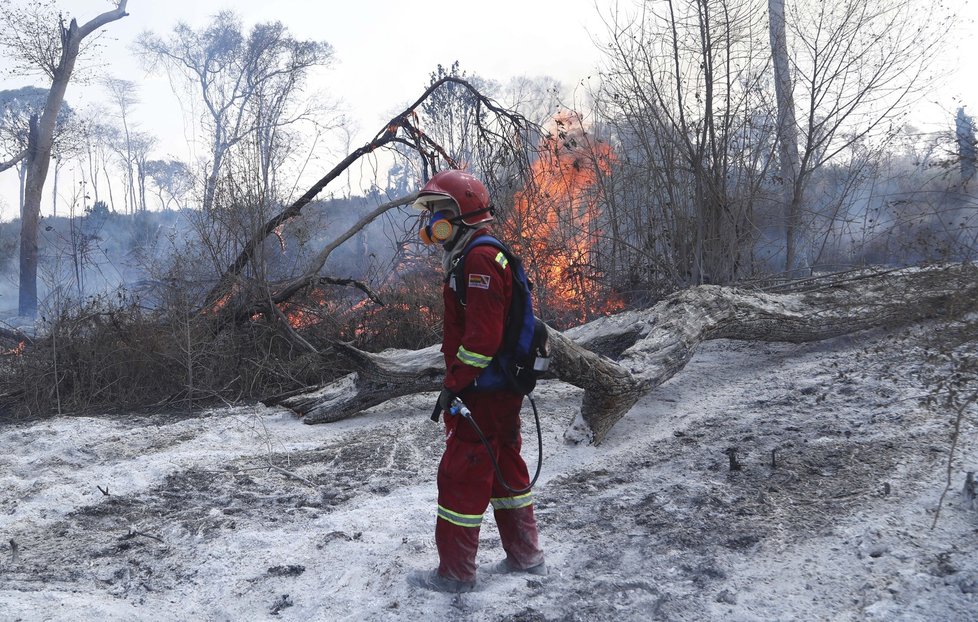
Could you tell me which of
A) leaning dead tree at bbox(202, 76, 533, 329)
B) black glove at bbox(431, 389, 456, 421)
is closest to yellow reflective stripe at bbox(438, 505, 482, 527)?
black glove at bbox(431, 389, 456, 421)

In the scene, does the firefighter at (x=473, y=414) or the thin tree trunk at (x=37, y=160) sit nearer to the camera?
the firefighter at (x=473, y=414)

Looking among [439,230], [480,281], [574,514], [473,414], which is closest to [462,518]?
[473,414]

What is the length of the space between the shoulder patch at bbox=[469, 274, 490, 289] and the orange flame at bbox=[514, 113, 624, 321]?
6.09m

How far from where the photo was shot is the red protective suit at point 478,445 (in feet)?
10.7

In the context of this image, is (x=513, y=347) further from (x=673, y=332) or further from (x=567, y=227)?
(x=567, y=227)

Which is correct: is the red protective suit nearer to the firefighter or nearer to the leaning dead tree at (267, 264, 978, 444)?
the firefighter

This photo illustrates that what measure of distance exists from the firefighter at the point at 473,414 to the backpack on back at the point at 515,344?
0.03 m

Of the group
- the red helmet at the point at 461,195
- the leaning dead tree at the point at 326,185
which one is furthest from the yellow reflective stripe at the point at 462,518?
the leaning dead tree at the point at 326,185

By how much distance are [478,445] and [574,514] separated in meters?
1.25

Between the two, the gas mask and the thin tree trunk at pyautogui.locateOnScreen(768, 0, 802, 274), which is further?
the thin tree trunk at pyautogui.locateOnScreen(768, 0, 802, 274)

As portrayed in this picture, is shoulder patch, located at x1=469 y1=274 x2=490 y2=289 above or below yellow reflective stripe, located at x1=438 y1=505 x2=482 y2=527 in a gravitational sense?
above

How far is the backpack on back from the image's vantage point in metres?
3.38

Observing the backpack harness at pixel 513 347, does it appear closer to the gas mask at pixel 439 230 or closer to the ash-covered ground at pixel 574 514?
the gas mask at pixel 439 230

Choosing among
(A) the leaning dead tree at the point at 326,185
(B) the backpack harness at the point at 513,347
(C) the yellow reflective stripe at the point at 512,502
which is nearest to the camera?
(B) the backpack harness at the point at 513,347
